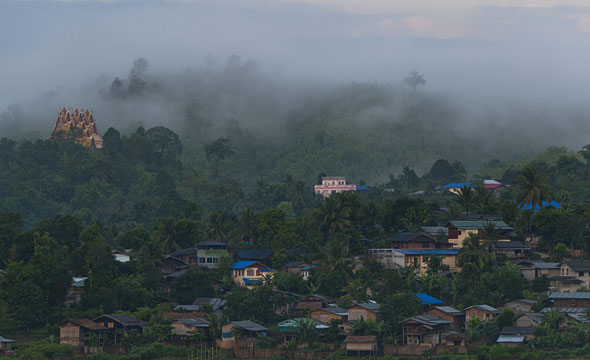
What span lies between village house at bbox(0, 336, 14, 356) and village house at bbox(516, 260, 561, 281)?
3829cm

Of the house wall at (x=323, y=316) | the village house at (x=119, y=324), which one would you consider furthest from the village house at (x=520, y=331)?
the village house at (x=119, y=324)

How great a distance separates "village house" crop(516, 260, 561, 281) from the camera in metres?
77.1

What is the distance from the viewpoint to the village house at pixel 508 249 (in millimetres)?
81250

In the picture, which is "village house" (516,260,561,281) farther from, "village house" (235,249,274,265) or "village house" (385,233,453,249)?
"village house" (235,249,274,265)

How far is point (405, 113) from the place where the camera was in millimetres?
193875

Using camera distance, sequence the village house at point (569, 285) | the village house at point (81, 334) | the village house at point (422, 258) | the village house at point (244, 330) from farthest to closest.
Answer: the village house at point (422, 258)
the village house at point (569, 285)
the village house at point (244, 330)
the village house at point (81, 334)

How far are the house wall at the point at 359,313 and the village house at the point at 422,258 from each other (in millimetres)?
11046

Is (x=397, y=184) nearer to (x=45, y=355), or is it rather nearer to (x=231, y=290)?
(x=231, y=290)

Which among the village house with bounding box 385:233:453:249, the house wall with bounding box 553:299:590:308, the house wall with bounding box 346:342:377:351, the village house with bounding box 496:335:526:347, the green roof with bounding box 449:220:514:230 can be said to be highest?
the green roof with bounding box 449:220:514:230

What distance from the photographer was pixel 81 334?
68.5m

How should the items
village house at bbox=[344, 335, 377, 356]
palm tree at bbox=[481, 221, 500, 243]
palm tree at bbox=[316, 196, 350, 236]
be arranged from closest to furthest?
village house at bbox=[344, 335, 377, 356] < palm tree at bbox=[481, 221, 500, 243] < palm tree at bbox=[316, 196, 350, 236]

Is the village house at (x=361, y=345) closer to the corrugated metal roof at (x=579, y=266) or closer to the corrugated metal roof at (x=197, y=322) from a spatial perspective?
the corrugated metal roof at (x=197, y=322)

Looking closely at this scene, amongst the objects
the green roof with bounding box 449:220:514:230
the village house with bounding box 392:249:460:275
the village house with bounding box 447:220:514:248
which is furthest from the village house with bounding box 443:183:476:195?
the village house with bounding box 392:249:460:275

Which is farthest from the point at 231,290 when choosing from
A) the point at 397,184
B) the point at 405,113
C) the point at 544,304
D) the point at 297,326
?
the point at 405,113
